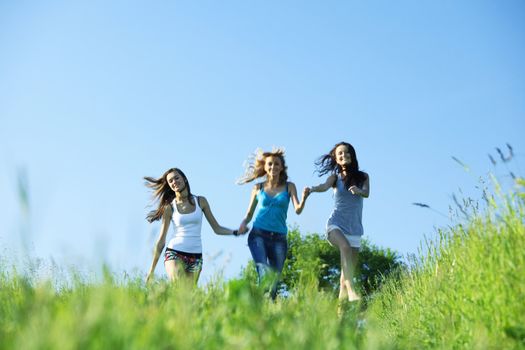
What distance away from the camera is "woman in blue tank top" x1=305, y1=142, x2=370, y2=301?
926 centimetres

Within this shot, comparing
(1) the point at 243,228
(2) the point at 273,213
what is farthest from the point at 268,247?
(1) the point at 243,228

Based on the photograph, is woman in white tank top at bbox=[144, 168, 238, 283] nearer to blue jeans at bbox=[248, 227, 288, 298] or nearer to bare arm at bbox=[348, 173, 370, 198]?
blue jeans at bbox=[248, 227, 288, 298]

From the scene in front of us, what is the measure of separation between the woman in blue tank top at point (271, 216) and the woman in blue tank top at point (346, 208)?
15.1 inches

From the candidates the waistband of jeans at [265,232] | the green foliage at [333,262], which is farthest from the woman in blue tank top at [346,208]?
the green foliage at [333,262]

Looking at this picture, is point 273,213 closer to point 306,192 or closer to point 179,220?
point 306,192

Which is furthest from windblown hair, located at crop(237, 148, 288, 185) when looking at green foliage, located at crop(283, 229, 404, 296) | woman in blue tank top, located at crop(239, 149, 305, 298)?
green foliage, located at crop(283, 229, 404, 296)

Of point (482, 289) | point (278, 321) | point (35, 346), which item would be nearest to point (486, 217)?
point (482, 289)

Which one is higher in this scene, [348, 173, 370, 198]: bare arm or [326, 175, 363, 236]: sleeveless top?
[348, 173, 370, 198]: bare arm

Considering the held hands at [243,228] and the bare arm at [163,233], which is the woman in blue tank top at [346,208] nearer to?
the held hands at [243,228]

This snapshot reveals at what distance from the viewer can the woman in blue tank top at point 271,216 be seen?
8.88 m

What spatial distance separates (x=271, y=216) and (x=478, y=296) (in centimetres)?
400

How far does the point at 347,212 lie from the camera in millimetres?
9391

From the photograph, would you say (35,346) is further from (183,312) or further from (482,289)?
(482,289)

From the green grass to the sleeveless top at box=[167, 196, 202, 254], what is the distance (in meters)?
2.36
